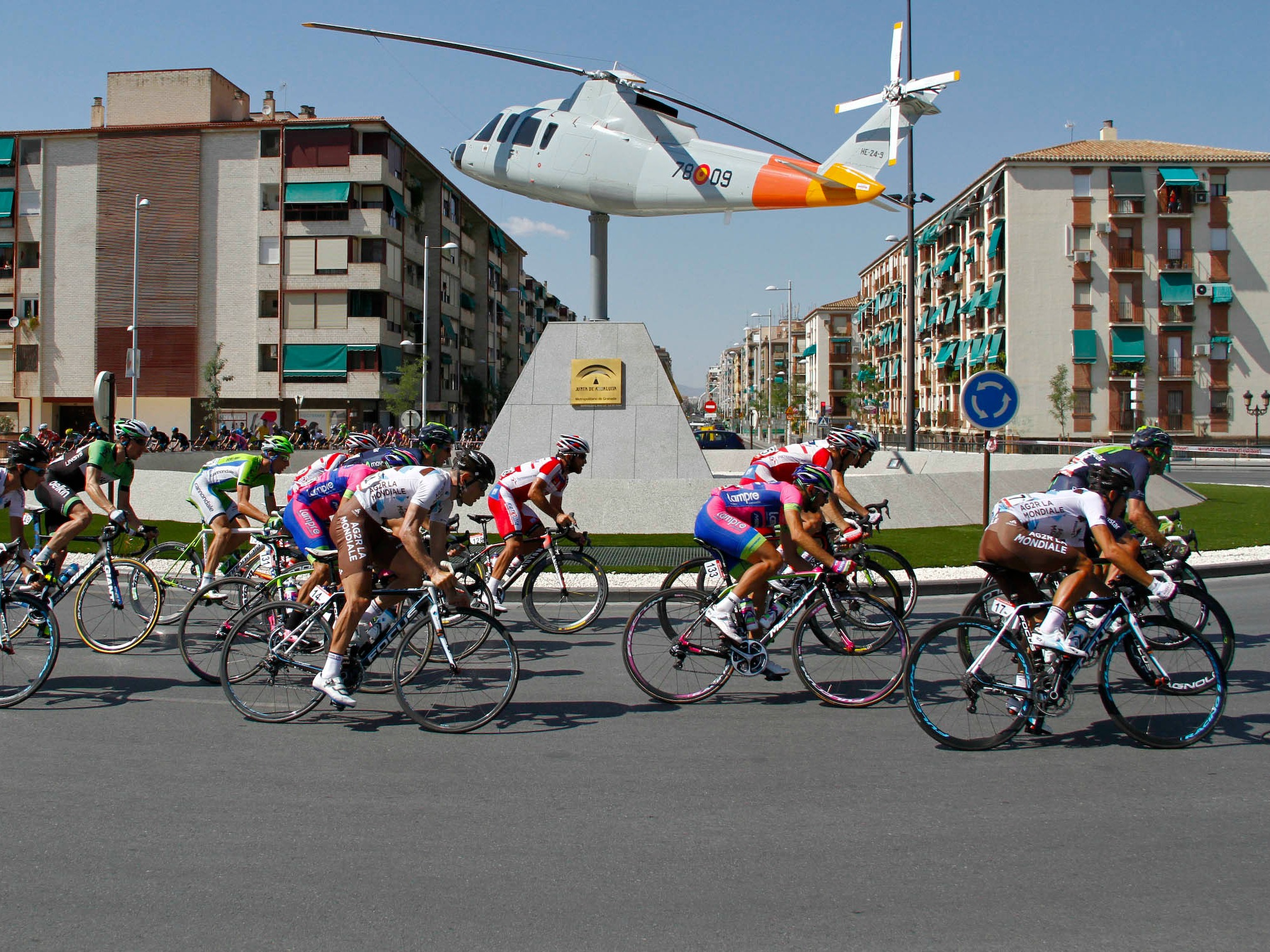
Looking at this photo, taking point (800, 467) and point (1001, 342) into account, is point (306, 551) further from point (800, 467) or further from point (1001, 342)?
→ point (1001, 342)

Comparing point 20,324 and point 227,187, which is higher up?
point 227,187

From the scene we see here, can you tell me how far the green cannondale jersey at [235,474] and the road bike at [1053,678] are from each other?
6.14 m

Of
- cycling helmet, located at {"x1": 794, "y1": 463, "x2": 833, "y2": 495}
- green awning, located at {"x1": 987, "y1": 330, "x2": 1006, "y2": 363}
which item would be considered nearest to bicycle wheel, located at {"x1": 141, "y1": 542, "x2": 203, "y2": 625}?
cycling helmet, located at {"x1": 794, "y1": 463, "x2": 833, "y2": 495}

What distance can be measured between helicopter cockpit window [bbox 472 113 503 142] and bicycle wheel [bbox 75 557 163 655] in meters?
13.8

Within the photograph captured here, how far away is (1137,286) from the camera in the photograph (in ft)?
198

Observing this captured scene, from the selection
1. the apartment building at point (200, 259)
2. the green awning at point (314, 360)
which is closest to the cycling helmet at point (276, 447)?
the apartment building at point (200, 259)

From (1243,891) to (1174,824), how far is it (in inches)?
27.2

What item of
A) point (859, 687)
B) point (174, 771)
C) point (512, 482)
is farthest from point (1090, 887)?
point (512, 482)

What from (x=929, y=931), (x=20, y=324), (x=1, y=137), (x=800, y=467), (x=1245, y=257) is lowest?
(x=929, y=931)

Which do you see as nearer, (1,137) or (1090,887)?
(1090,887)

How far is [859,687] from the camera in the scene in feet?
22.2

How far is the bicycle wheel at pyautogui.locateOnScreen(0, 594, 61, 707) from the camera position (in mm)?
6609

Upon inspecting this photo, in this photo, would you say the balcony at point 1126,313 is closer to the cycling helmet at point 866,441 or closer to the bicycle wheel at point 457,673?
the cycling helmet at point 866,441

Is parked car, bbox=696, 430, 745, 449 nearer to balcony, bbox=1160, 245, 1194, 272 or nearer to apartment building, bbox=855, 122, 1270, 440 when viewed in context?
apartment building, bbox=855, 122, 1270, 440
